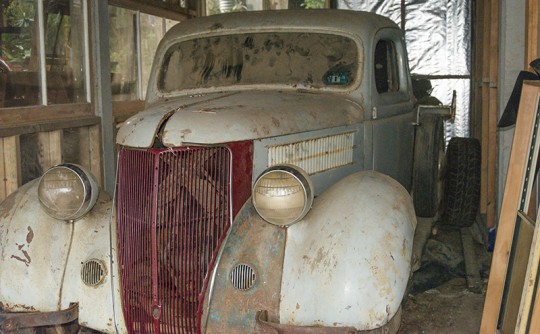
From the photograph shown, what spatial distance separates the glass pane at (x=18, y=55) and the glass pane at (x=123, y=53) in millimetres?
1648

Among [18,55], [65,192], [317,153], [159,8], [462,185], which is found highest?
[159,8]

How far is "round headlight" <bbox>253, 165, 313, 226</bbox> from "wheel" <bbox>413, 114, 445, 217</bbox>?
2.58 m

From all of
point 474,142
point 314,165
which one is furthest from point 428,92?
point 314,165

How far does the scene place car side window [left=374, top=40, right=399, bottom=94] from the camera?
15.7ft

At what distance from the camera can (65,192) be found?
343cm

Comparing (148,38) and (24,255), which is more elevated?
(148,38)

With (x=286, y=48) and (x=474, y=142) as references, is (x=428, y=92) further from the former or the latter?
(x=286, y=48)

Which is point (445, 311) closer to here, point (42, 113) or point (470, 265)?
point (470, 265)

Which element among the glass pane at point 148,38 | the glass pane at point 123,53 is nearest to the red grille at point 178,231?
the glass pane at point 123,53

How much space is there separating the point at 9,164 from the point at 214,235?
2811mm

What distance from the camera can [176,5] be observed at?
29.9 ft

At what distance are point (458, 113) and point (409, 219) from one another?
233 inches

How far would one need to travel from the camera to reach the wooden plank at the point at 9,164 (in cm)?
532

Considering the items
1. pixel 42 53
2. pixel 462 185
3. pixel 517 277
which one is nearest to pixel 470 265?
pixel 462 185
